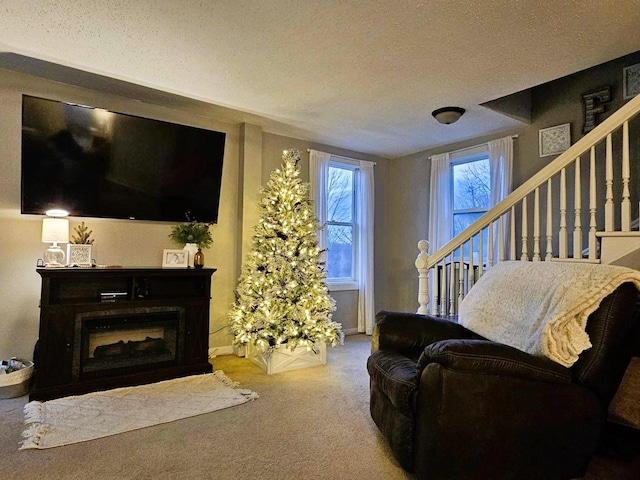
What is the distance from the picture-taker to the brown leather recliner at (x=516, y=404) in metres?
1.55

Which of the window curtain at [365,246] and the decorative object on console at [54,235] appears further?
the window curtain at [365,246]

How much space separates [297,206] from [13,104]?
2.47 meters

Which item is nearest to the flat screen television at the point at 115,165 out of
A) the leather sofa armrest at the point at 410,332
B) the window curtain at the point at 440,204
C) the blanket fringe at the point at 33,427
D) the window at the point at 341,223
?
the blanket fringe at the point at 33,427

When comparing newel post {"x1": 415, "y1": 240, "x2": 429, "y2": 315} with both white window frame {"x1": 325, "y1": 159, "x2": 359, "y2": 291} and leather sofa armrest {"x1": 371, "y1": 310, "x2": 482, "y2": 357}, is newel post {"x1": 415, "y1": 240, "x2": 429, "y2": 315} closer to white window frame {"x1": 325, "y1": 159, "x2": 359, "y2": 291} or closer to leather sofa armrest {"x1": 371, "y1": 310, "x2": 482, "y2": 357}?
leather sofa armrest {"x1": 371, "y1": 310, "x2": 482, "y2": 357}

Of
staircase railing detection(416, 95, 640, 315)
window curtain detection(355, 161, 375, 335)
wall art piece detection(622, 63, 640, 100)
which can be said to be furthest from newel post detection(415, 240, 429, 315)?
wall art piece detection(622, 63, 640, 100)

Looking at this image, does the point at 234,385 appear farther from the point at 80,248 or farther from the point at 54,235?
the point at 54,235

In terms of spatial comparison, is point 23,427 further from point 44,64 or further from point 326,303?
point 44,64

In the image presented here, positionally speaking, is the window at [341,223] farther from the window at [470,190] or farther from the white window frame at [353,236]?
the window at [470,190]

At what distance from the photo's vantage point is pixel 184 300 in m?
3.23

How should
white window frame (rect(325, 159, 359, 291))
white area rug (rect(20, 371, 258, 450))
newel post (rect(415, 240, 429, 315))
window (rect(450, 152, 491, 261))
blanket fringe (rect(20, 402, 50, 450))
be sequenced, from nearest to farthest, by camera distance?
blanket fringe (rect(20, 402, 50, 450)) < white area rug (rect(20, 371, 258, 450)) < newel post (rect(415, 240, 429, 315)) < window (rect(450, 152, 491, 261)) < white window frame (rect(325, 159, 359, 291))

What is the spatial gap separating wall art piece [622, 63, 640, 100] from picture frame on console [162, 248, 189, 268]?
4.24 metres

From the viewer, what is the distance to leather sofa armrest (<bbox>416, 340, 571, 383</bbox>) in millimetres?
1555

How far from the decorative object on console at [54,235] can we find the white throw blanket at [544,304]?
3047 millimetres

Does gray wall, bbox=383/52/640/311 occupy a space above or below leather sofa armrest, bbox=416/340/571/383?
above
